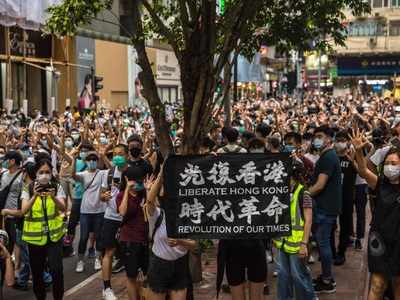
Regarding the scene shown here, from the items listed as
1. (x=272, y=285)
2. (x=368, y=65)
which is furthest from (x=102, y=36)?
(x=368, y=65)

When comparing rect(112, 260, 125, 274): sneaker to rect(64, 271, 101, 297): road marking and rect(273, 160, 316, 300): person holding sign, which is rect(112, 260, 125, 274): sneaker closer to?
rect(64, 271, 101, 297): road marking

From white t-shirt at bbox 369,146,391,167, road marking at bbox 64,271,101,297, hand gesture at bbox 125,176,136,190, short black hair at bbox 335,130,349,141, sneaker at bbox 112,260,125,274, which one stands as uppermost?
short black hair at bbox 335,130,349,141

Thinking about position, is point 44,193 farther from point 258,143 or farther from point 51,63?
point 51,63

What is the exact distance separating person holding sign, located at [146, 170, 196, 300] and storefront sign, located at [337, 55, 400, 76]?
63613 millimetres

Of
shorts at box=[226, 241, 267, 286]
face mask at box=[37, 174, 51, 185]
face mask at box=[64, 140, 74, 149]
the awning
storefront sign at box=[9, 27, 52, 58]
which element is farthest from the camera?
the awning

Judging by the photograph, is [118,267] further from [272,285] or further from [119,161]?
[272,285]

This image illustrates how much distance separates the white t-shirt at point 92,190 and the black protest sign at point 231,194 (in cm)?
310

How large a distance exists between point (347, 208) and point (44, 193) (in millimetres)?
4199

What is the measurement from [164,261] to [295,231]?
1.32 m

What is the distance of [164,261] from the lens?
18.0ft

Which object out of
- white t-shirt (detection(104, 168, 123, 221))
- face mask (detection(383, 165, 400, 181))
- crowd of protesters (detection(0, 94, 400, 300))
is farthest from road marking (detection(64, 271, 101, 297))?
face mask (detection(383, 165, 400, 181))

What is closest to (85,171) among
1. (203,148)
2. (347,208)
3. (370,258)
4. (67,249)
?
(67,249)

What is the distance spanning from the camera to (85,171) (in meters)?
8.92

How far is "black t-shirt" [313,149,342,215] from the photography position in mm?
7293
